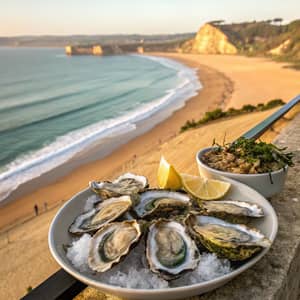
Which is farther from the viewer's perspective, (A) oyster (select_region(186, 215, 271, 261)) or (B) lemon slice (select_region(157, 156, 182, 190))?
(B) lemon slice (select_region(157, 156, 182, 190))

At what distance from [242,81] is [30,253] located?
37.6 m

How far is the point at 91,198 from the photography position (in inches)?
60.4

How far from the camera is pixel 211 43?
10750 centimetres

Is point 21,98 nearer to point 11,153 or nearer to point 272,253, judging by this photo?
point 11,153

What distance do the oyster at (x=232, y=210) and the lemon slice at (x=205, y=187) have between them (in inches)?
3.2

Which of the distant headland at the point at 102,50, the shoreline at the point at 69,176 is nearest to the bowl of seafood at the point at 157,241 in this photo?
the shoreline at the point at 69,176

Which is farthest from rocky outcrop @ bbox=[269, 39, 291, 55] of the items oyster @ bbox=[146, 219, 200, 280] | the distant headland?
oyster @ bbox=[146, 219, 200, 280]

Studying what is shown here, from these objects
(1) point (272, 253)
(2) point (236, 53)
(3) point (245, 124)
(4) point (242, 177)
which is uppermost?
(4) point (242, 177)

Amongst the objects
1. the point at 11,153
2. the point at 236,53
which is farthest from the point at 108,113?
the point at 236,53

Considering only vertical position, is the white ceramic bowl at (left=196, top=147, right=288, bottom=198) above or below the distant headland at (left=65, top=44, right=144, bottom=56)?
above

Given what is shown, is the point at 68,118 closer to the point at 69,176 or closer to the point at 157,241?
the point at 69,176

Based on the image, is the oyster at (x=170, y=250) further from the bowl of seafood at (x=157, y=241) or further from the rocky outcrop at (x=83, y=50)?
the rocky outcrop at (x=83, y=50)

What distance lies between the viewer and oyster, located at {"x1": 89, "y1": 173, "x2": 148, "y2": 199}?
1470 mm

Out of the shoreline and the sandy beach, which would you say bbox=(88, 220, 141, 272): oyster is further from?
the shoreline
